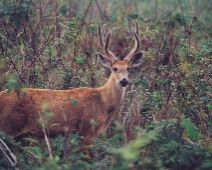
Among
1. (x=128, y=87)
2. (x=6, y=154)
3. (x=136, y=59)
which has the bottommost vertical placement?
(x=128, y=87)

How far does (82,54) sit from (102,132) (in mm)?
2279

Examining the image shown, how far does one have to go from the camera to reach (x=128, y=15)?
1114 cm

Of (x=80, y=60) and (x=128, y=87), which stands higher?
(x=80, y=60)

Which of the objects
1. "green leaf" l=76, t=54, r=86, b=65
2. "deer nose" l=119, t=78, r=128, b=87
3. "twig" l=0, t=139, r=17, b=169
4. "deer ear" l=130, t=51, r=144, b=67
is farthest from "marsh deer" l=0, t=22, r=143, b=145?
"twig" l=0, t=139, r=17, b=169

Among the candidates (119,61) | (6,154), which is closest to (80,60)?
(119,61)

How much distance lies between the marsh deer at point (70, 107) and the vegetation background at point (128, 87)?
0.17 m

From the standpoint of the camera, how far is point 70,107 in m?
7.34

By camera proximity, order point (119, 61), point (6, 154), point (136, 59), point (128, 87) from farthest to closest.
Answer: point (128, 87), point (136, 59), point (119, 61), point (6, 154)

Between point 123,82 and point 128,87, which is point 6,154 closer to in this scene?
point 123,82

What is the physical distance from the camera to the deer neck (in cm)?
766

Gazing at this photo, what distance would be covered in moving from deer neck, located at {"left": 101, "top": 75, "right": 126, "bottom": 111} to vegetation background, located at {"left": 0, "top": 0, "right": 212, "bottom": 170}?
0.55 ft

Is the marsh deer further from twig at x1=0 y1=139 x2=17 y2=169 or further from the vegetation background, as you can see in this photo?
twig at x1=0 y1=139 x2=17 y2=169

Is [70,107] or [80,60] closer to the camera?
[70,107]

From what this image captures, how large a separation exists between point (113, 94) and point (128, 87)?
1.01 m
